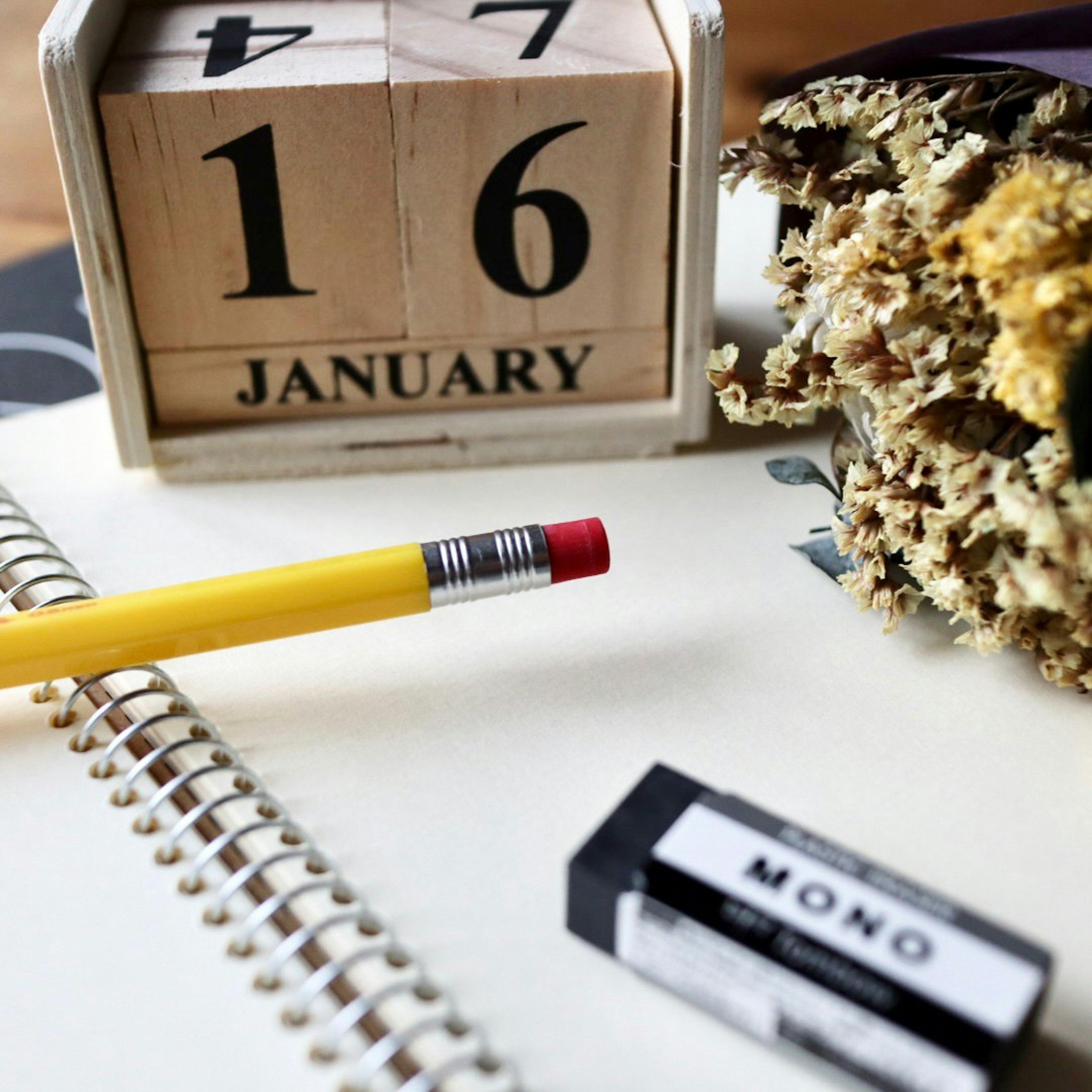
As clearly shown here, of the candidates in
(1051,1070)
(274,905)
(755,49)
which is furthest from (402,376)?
(755,49)

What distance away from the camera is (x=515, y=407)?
0.61m

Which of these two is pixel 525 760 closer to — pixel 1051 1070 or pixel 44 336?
pixel 1051 1070

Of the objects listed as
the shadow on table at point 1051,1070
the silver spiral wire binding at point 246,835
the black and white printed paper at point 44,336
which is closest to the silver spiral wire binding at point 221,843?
the silver spiral wire binding at point 246,835

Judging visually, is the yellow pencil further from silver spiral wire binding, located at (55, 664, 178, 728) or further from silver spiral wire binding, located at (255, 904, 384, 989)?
silver spiral wire binding, located at (255, 904, 384, 989)

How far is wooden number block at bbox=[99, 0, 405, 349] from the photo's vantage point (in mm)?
527

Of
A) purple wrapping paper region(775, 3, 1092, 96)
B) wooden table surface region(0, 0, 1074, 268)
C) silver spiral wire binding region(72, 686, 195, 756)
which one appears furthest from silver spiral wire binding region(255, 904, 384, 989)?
wooden table surface region(0, 0, 1074, 268)

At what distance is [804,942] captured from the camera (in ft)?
1.13

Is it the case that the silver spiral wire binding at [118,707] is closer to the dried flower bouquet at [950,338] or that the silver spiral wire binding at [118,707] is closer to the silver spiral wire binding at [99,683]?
the silver spiral wire binding at [99,683]

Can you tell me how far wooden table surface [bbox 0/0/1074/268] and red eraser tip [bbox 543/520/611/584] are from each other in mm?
569

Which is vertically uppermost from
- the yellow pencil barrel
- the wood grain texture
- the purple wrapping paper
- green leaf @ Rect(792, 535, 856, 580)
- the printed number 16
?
the purple wrapping paper

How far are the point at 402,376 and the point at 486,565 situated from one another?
0.15 m

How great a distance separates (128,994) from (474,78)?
359 millimetres

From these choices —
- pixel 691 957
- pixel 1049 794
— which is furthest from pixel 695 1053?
pixel 1049 794

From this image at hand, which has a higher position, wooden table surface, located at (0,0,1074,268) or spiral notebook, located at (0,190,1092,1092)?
wooden table surface, located at (0,0,1074,268)
